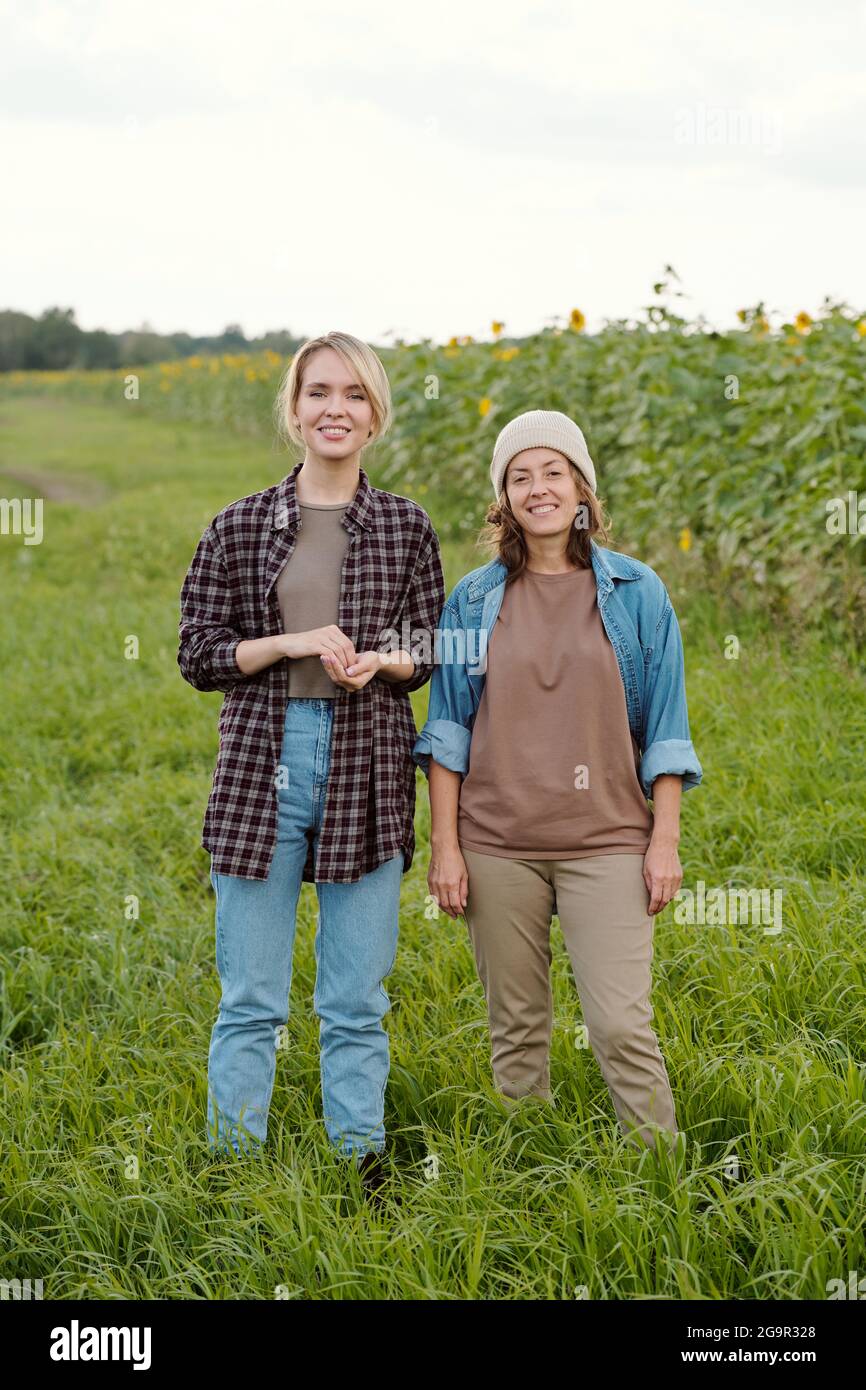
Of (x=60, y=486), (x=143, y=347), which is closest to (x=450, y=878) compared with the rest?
(x=60, y=486)

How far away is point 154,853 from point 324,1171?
188cm

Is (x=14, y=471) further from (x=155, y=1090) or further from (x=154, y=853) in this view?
(x=155, y=1090)

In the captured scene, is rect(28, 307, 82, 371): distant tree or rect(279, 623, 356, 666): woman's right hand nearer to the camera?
rect(279, 623, 356, 666): woman's right hand

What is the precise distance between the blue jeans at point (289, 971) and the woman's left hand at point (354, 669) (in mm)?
135

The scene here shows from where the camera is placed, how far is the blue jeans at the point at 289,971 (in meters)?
2.47

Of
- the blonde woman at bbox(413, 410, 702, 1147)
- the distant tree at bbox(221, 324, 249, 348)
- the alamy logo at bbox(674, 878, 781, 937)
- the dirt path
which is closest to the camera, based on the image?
the blonde woman at bbox(413, 410, 702, 1147)

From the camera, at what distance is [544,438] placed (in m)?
2.39

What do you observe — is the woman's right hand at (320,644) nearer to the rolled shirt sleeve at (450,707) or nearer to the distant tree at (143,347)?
the rolled shirt sleeve at (450,707)

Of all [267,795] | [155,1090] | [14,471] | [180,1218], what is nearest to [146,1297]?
[180,1218]

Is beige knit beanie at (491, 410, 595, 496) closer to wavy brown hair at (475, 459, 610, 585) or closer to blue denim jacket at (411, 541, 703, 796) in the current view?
wavy brown hair at (475, 459, 610, 585)

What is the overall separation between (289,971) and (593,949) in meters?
0.63

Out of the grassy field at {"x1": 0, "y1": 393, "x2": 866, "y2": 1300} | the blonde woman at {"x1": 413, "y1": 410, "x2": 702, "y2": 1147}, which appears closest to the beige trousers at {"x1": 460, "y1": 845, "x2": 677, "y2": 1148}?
the blonde woman at {"x1": 413, "y1": 410, "x2": 702, "y2": 1147}

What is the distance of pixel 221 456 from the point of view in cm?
1537
